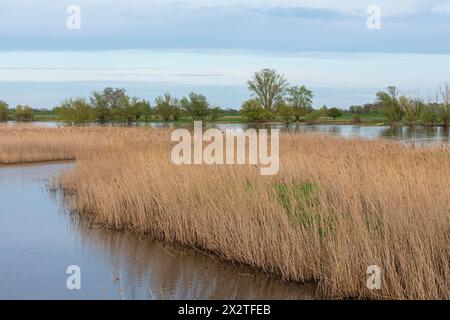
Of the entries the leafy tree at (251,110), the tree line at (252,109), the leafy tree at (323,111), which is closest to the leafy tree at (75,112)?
the tree line at (252,109)

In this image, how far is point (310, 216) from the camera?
5.91 m

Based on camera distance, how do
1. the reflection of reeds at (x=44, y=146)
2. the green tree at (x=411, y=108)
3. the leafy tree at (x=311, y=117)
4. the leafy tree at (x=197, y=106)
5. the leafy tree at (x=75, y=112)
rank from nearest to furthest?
1. the reflection of reeds at (x=44, y=146)
2. the leafy tree at (x=75, y=112)
3. the leafy tree at (x=197, y=106)
4. the green tree at (x=411, y=108)
5. the leafy tree at (x=311, y=117)

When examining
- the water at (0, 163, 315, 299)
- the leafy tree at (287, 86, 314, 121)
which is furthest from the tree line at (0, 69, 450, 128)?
the water at (0, 163, 315, 299)

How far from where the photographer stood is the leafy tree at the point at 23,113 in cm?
7769

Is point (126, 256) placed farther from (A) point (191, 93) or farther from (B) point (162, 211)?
(A) point (191, 93)

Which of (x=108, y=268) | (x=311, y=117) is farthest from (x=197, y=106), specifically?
(x=108, y=268)

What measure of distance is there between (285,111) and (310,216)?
222 ft

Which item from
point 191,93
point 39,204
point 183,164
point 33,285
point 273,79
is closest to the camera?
point 33,285

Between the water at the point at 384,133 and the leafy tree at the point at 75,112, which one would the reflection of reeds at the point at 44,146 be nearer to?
the water at the point at 384,133

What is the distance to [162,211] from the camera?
782 cm

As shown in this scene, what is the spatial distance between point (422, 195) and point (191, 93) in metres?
48.9

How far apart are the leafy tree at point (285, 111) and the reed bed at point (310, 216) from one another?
62.6 meters
